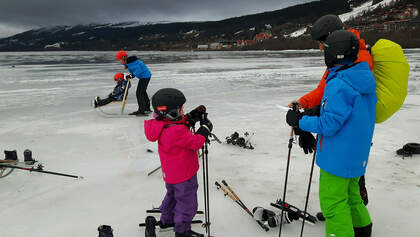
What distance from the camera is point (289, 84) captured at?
12.7 metres

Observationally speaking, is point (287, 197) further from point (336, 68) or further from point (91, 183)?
point (91, 183)

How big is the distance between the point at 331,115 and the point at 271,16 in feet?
702

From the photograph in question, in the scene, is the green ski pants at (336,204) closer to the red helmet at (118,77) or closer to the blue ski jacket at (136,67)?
the blue ski jacket at (136,67)

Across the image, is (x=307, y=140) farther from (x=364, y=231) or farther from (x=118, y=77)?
(x=118, y=77)

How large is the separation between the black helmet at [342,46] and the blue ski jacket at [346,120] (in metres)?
0.08

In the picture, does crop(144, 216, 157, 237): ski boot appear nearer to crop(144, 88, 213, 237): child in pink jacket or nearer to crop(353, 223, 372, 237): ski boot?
crop(144, 88, 213, 237): child in pink jacket

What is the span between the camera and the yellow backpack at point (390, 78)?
7.19ft

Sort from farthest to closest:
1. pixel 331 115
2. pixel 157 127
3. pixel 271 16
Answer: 1. pixel 271 16
2. pixel 157 127
3. pixel 331 115

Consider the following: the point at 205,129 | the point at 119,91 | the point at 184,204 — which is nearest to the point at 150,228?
the point at 184,204

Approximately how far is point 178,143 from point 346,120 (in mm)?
1305

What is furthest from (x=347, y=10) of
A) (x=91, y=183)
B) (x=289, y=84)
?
(x=91, y=183)

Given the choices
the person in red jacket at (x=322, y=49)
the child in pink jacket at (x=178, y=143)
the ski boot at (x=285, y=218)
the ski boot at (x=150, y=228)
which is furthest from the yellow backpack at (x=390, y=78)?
the ski boot at (x=150, y=228)

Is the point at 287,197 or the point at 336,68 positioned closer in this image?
the point at 336,68

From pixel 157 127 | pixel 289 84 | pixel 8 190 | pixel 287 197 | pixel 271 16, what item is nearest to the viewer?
pixel 157 127
